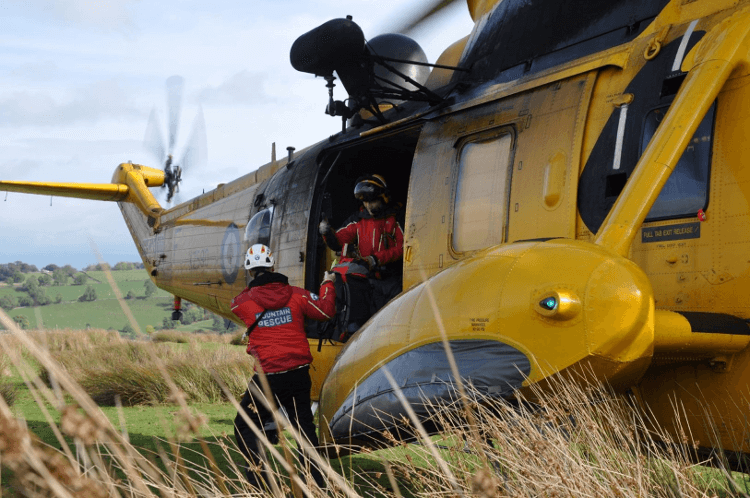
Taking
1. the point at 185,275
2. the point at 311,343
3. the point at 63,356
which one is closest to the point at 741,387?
the point at 311,343

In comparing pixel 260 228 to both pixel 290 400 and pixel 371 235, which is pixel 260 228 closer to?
pixel 371 235

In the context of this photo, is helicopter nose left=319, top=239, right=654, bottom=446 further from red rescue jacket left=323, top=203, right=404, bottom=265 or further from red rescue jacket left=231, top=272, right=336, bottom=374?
red rescue jacket left=323, top=203, right=404, bottom=265

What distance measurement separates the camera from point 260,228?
7.72m

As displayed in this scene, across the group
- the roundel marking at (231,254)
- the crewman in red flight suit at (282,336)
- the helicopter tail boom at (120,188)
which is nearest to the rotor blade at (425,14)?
the crewman in red flight suit at (282,336)

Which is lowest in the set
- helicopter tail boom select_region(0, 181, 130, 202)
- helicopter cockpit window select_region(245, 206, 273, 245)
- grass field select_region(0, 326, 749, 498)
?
grass field select_region(0, 326, 749, 498)

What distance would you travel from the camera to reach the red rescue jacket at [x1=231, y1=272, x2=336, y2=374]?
5.24 meters

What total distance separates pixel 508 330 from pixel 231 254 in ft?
21.0

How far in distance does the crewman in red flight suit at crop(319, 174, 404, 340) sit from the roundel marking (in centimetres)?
229

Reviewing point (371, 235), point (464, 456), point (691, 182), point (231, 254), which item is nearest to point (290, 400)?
point (371, 235)

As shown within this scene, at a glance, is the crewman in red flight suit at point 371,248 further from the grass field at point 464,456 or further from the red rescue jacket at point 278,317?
the grass field at point 464,456

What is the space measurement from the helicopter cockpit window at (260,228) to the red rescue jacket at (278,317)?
7.10 feet

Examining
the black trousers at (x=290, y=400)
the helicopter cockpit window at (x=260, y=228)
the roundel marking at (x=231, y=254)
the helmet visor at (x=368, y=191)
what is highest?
the helmet visor at (x=368, y=191)

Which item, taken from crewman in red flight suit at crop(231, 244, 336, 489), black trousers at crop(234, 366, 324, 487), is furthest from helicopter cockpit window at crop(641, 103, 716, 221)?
black trousers at crop(234, 366, 324, 487)

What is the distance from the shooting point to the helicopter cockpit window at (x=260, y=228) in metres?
7.58
